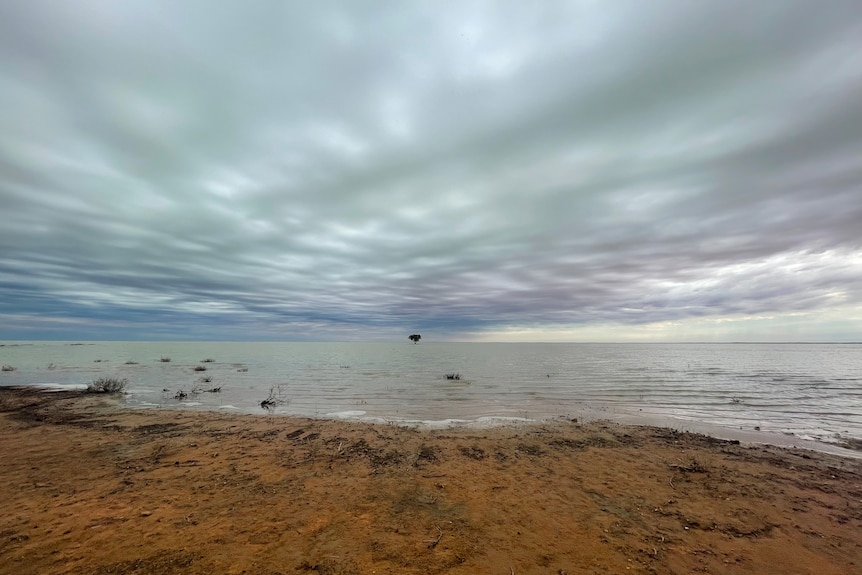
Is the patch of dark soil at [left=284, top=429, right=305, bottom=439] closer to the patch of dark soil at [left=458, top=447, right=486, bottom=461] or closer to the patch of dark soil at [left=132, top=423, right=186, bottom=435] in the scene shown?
the patch of dark soil at [left=132, top=423, right=186, bottom=435]

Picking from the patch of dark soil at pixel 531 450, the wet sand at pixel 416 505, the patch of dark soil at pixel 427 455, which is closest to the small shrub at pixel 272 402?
the wet sand at pixel 416 505

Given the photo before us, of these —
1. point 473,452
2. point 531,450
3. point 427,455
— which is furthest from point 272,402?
point 531,450

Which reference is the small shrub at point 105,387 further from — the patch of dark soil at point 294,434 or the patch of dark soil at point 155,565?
the patch of dark soil at point 155,565

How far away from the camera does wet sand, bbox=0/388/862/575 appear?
4.62 meters

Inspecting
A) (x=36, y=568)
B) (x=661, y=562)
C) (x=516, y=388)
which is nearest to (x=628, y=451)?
(x=661, y=562)

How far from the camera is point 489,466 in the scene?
8.18m

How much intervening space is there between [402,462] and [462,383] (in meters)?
18.2

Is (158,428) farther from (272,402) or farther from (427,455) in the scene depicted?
(427,455)

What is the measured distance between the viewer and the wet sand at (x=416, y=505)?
462cm

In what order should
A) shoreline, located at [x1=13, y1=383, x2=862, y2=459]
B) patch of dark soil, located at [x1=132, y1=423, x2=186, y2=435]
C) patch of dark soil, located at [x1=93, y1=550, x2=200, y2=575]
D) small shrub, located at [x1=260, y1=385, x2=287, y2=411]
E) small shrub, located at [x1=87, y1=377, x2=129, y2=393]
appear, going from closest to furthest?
patch of dark soil, located at [x1=93, y1=550, x2=200, y2=575], patch of dark soil, located at [x1=132, y1=423, x2=186, y2=435], shoreline, located at [x1=13, y1=383, x2=862, y2=459], small shrub, located at [x1=260, y1=385, x2=287, y2=411], small shrub, located at [x1=87, y1=377, x2=129, y2=393]

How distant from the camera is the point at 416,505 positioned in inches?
242

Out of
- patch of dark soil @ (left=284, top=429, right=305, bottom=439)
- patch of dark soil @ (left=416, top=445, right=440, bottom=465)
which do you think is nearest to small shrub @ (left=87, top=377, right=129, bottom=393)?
patch of dark soil @ (left=284, top=429, right=305, bottom=439)

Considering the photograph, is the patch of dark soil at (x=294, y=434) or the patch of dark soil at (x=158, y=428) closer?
the patch of dark soil at (x=294, y=434)

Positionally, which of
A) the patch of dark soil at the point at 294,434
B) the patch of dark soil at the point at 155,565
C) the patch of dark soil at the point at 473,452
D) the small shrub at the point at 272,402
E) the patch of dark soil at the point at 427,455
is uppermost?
the patch of dark soil at the point at 155,565
